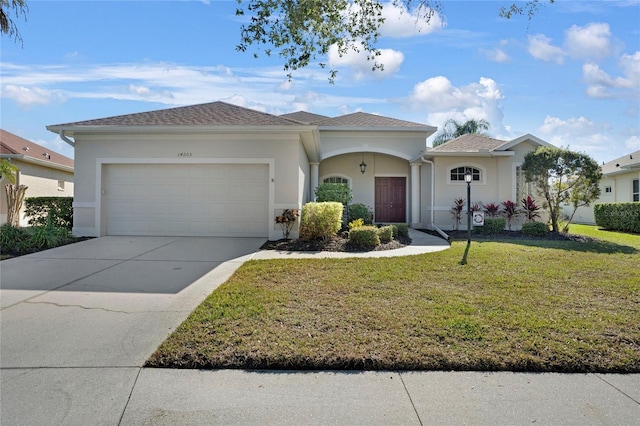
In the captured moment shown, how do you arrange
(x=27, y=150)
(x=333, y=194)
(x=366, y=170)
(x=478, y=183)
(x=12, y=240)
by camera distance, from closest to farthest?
(x=12, y=240) < (x=333, y=194) < (x=478, y=183) < (x=27, y=150) < (x=366, y=170)

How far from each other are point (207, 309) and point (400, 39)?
6172 millimetres

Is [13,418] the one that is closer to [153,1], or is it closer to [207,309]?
[207,309]

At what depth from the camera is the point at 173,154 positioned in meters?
10.6

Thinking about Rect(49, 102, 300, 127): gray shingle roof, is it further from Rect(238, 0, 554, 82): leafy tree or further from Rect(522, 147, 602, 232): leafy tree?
Rect(522, 147, 602, 232): leafy tree

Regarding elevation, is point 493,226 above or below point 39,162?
below

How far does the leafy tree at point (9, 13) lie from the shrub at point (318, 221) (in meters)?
7.71

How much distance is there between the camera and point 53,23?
7809 millimetres

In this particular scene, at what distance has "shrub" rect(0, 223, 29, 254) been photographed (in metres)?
8.69

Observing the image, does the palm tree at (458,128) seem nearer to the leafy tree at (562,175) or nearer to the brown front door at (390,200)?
the brown front door at (390,200)

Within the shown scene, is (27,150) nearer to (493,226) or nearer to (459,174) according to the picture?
(459,174)

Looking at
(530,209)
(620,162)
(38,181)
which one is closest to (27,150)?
(38,181)

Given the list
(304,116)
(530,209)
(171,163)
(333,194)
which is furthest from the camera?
(304,116)

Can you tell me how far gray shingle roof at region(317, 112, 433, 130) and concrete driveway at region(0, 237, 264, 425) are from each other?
385 inches

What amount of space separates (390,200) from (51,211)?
13.3m
